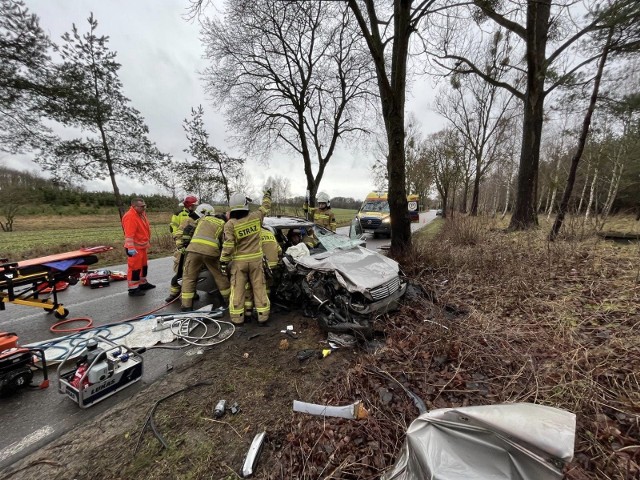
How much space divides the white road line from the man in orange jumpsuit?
3508 mm

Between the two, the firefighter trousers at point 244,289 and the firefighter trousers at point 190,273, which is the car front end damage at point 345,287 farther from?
the firefighter trousers at point 190,273

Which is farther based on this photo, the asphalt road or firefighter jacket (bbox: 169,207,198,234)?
firefighter jacket (bbox: 169,207,198,234)

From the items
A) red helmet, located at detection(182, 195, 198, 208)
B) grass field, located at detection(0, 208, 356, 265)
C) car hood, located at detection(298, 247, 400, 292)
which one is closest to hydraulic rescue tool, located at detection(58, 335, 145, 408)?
car hood, located at detection(298, 247, 400, 292)

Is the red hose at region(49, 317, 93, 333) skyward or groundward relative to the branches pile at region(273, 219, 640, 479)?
groundward

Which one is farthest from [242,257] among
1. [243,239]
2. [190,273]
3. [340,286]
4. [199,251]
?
[340,286]

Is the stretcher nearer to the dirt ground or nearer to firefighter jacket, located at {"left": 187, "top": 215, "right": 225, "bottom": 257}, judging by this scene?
firefighter jacket, located at {"left": 187, "top": 215, "right": 225, "bottom": 257}

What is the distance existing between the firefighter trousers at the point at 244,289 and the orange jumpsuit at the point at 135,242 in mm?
2509

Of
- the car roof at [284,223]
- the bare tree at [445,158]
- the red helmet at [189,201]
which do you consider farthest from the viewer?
the bare tree at [445,158]

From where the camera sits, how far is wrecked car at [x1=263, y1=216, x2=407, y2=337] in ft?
11.7

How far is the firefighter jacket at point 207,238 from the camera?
4.53 m

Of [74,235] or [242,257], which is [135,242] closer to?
[242,257]

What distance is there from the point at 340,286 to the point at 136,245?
4.45 meters

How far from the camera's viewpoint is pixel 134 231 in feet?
18.0

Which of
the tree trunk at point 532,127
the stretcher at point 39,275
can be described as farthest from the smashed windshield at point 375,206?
the stretcher at point 39,275
